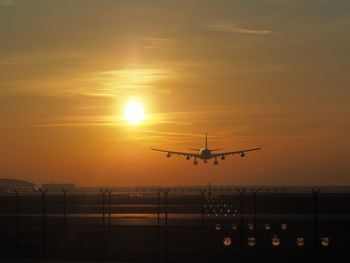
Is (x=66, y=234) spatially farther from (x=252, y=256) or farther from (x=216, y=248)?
(x=252, y=256)

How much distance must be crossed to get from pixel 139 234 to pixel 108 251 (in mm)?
10786

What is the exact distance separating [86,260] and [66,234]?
14.7 meters

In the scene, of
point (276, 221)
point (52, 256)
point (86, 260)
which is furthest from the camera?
point (276, 221)

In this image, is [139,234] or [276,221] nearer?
[139,234]

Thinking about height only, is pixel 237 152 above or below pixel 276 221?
above

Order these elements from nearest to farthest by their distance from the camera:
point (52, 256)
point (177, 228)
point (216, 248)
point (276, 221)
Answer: point (52, 256) → point (216, 248) → point (177, 228) → point (276, 221)

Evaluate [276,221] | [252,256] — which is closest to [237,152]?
[276,221]

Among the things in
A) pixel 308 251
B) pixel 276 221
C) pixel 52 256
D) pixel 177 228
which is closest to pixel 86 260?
pixel 52 256

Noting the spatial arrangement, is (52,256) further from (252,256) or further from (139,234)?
(139,234)

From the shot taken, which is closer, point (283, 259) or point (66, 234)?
point (283, 259)

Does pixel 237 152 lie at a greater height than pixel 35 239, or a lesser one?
greater

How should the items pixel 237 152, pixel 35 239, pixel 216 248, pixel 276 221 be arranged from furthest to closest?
pixel 237 152 → pixel 276 221 → pixel 35 239 → pixel 216 248

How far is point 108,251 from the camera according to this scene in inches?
1267

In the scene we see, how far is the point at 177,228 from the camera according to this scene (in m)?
47.2
